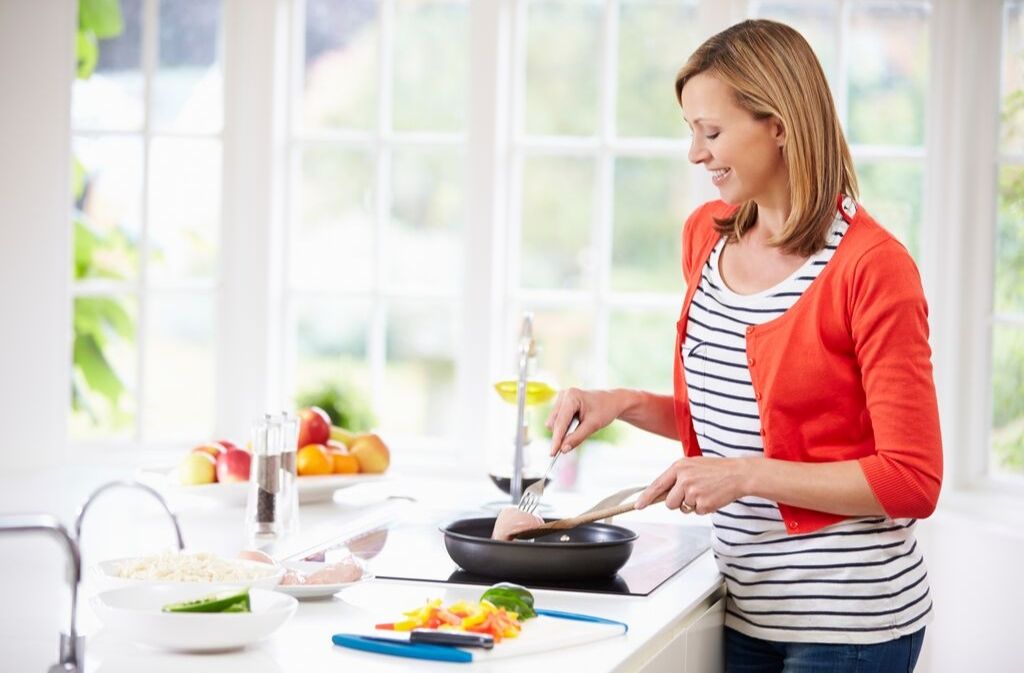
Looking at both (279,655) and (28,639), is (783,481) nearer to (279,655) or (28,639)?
(279,655)

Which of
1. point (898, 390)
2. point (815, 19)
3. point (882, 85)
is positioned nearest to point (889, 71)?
point (882, 85)

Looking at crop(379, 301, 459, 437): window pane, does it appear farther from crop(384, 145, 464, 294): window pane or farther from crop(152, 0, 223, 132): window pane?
crop(152, 0, 223, 132): window pane

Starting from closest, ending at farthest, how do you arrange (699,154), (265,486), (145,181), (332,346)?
1. (699,154)
2. (265,486)
3. (145,181)
4. (332,346)

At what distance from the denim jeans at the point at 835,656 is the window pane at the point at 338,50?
2.40 m

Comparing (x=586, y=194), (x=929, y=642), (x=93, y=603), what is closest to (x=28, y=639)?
(x=93, y=603)

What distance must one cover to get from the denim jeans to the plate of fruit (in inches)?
40.4

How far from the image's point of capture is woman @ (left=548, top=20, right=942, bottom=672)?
1.71 metres

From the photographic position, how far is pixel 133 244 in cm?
393

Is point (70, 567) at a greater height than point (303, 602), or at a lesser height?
greater

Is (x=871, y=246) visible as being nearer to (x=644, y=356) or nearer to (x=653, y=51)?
(x=653, y=51)

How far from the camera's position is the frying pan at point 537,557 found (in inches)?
71.6

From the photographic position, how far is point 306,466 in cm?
272

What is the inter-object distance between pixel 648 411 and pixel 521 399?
0.91 ft

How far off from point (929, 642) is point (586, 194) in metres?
3.22
